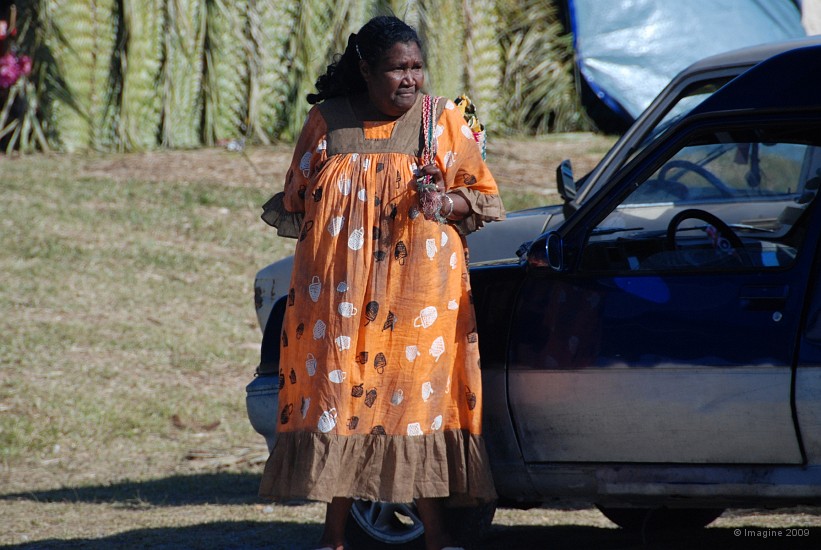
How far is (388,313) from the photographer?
12.4 feet

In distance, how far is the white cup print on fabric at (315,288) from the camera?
381 centimetres

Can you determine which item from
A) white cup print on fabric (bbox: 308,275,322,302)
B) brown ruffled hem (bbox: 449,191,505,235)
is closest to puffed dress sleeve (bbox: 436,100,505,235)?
brown ruffled hem (bbox: 449,191,505,235)

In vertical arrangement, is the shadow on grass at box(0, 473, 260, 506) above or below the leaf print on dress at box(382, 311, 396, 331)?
below

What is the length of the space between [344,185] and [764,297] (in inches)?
57.5

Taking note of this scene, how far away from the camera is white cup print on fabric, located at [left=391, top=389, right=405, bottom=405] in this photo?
376 cm

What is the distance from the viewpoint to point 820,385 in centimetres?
347

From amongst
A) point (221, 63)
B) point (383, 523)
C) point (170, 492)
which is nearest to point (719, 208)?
point (383, 523)

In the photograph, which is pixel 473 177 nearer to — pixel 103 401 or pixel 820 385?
pixel 820 385

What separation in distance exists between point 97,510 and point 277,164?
667cm

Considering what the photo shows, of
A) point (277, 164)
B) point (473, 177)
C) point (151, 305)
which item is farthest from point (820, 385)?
point (277, 164)

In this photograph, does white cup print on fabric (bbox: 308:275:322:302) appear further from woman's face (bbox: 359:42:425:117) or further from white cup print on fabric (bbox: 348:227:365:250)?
woman's face (bbox: 359:42:425:117)

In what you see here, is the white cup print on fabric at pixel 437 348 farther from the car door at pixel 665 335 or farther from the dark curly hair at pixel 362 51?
the dark curly hair at pixel 362 51

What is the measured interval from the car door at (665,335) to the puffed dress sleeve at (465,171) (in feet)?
0.76

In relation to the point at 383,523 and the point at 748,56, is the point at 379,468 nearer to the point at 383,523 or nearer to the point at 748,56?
the point at 383,523
